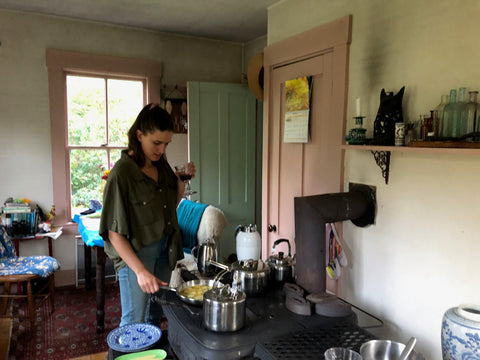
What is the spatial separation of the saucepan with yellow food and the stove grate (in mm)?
330

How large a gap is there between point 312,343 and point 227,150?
2.56 m

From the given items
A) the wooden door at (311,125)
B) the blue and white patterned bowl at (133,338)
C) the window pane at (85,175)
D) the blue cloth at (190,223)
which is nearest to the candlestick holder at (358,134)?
the wooden door at (311,125)

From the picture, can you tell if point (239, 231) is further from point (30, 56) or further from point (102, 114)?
point (30, 56)

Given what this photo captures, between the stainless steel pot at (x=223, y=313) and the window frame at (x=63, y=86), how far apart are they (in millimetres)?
2608

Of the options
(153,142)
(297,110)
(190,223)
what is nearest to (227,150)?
(190,223)

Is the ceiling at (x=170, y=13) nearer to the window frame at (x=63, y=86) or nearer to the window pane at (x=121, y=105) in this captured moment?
the window frame at (x=63, y=86)

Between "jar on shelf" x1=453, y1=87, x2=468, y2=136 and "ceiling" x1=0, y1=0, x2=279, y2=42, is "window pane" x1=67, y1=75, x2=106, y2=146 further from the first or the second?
"jar on shelf" x1=453, y1=87, x2=468, y2=136

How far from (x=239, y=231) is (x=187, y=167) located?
512mm

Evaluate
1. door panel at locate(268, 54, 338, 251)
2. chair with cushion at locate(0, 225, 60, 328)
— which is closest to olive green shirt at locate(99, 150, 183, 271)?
door panel at locate(268, 54, 338, 251)

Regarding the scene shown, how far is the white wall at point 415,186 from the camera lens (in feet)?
4.60

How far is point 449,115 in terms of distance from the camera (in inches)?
52.8

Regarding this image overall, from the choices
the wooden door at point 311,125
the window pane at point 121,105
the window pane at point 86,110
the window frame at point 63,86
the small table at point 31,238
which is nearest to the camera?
the wooden door at point 311,125

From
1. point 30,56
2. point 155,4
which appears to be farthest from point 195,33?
point 30,56

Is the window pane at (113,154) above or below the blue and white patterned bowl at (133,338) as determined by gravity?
above
